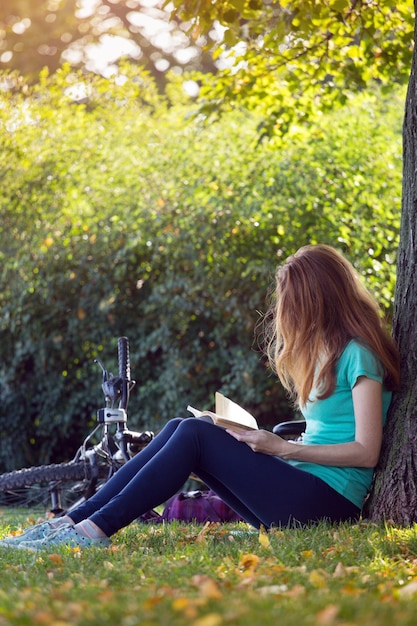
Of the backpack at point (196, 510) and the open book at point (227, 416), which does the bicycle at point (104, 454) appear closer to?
the backpack at point (196, 510)

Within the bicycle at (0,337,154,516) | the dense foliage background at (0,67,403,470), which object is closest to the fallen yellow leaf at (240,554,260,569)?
the bicycle at (0,337,154,516)

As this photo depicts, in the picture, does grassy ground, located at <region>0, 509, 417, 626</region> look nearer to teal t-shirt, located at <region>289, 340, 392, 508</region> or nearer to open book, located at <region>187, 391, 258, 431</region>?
teal t-shirt, located at <region>289, 340, 392, 508</region>

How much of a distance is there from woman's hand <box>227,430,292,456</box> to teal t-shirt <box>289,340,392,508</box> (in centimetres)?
17

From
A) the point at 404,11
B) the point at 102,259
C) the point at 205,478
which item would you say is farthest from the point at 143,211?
the point at 205,478

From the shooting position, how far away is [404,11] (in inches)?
240

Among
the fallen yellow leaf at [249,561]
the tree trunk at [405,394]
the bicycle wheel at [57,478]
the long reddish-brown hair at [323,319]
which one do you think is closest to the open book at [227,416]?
the long reddish-brown hair at [323,319]

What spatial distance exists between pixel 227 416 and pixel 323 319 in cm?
58

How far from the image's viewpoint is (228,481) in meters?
3.66

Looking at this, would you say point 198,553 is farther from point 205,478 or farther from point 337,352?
point 337,352

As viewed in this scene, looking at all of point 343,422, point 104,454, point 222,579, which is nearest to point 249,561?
point 222,579

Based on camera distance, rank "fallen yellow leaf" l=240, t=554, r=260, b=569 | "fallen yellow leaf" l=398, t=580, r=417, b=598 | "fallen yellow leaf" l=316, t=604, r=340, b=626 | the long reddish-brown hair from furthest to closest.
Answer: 1. the long reddish-brown hair
2. "fallen yellow leaf" l=240, t=554, r=260, b=569
3. "fallen yellow leaf" l=398, t=580, r=417, b=598
4. "fallen yellow leaf" l=316, t=604, r=340, b=626

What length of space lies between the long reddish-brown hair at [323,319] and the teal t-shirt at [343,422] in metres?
0.04

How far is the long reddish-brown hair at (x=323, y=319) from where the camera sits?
12.2 feet

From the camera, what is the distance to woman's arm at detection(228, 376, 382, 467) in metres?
3.54
